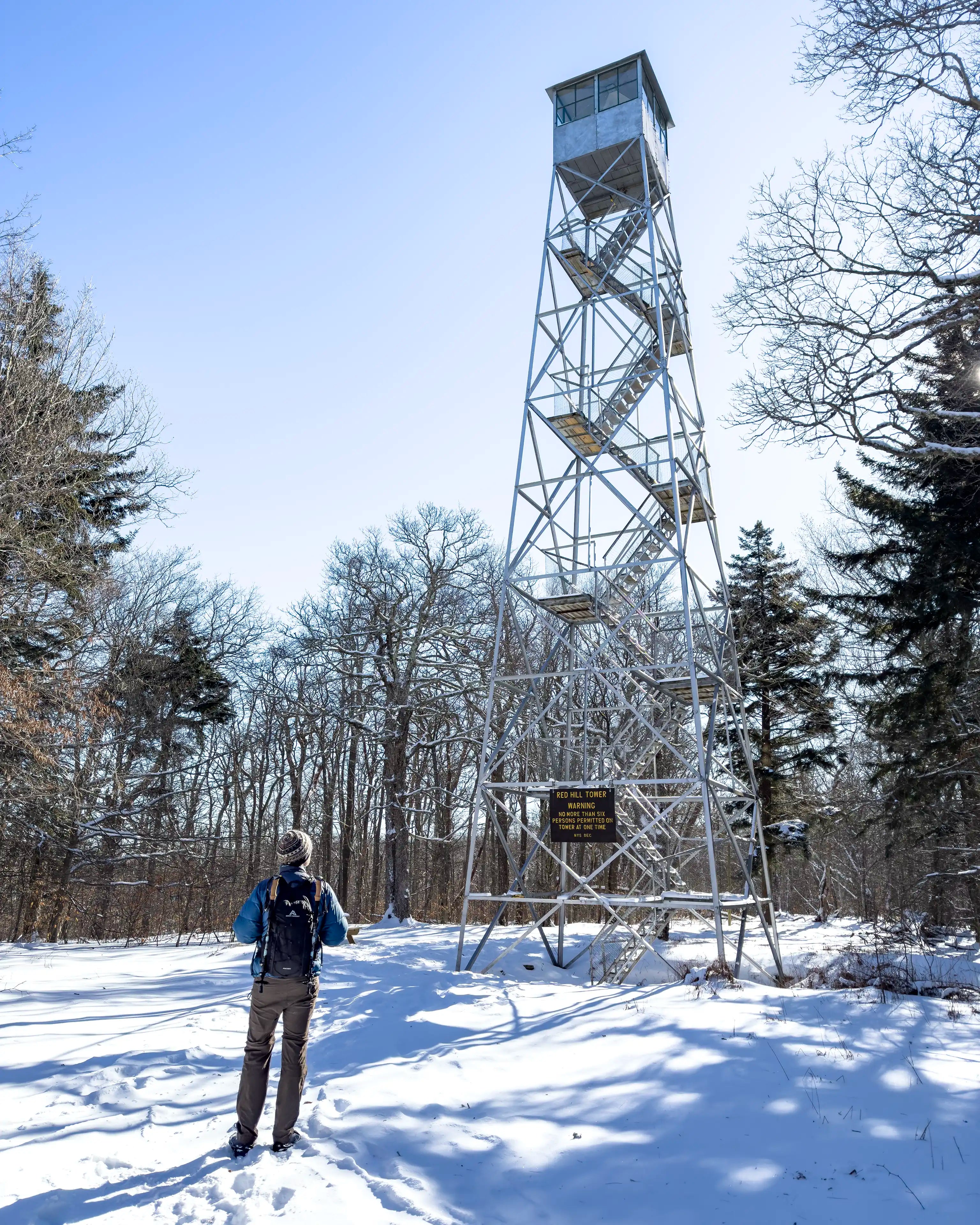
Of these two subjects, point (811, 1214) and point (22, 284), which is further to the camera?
point (22, 284)

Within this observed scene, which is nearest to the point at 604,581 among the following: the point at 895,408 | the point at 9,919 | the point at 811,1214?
the point at 895,408

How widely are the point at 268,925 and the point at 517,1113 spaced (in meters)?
2.04

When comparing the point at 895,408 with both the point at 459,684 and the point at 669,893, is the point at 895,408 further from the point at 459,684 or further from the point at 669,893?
the point at 459,684

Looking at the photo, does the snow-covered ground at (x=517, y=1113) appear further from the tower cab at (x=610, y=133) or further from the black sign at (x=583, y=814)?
the tower cab at (x=610, y=133)

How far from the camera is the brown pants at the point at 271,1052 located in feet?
15.1

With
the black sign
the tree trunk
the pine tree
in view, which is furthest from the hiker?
the tree trunk

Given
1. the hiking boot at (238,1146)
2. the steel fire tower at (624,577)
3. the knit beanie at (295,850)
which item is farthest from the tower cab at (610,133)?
the hiking boot at (238,1146)

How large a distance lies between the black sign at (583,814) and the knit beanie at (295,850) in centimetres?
626

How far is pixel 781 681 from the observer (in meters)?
23.7

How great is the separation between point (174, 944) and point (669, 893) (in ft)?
30.6

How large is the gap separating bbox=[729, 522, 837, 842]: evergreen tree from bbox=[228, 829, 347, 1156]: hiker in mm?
19328

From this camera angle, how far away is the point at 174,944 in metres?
14.9

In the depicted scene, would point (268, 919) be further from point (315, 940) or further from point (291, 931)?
point (315, 940)

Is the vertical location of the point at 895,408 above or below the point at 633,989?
above
